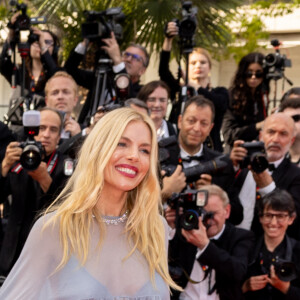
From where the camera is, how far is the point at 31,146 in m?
4.93

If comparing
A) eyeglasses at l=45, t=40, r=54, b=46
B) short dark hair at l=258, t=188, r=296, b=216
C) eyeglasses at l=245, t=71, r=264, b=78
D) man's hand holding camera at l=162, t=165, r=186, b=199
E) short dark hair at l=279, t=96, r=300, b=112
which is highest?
eyeglasses at l=45, t=40, r=54, b=46

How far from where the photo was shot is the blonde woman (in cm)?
285

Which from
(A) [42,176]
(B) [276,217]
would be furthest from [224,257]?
(A) [42,176]

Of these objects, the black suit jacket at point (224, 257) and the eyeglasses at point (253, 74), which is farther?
the eyeglasses at point (253, 74)

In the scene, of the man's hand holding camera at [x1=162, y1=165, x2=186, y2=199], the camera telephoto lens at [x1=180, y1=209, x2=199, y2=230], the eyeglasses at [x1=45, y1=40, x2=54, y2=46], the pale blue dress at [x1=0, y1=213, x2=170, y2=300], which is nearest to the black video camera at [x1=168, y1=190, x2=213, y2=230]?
the camera telephoto lens at [x1=180, y1=209, x2=199, y2=230]

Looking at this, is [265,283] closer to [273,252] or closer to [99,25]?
[273,252]

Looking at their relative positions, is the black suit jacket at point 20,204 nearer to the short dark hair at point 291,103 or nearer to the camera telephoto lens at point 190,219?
the camera telephoto lens at point 190,219

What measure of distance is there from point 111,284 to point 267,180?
2568 mm

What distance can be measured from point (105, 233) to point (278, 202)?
A: 2316 millimetres

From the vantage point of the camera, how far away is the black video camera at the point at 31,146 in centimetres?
491

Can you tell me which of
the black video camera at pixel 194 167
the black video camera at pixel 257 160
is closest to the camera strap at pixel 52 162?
the black video camera at pixel 194 167

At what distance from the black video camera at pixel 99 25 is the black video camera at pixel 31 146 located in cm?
170

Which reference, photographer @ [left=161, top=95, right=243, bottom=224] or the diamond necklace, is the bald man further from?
the diamond necklace

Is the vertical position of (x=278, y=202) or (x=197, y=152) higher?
(x=197, y=152)
